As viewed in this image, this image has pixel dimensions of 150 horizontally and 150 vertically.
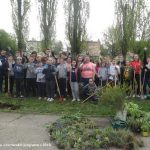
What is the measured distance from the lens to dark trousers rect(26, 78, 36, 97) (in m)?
15.7

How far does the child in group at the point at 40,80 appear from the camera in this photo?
49.8ft

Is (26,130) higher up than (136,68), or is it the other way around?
(136,68)

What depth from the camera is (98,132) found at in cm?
883

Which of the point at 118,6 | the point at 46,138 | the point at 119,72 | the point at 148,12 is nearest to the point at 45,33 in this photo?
the point at 118,6

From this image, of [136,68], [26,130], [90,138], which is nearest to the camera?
[90,138]

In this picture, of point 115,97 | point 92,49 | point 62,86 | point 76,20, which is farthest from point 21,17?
point 92,49

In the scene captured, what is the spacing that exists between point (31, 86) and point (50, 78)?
1.31 m

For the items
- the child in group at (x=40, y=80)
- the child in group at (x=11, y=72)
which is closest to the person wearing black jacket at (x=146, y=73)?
the child in group at (x=40, y=80)

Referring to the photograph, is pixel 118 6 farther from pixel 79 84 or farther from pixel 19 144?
pixel 19 144

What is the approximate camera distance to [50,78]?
48.9 feet

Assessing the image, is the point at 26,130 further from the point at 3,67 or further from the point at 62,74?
the point at 3,67

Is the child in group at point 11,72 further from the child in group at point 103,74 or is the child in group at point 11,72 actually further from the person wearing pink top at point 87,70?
the child in group at point 103,74

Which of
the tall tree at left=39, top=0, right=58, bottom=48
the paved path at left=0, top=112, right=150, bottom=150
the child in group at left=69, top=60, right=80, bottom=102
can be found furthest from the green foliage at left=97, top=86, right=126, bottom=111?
the tall tree at left=39, top=0, right=58, bottom=48

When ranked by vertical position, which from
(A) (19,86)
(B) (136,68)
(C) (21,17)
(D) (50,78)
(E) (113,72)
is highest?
(C) (21,17)
